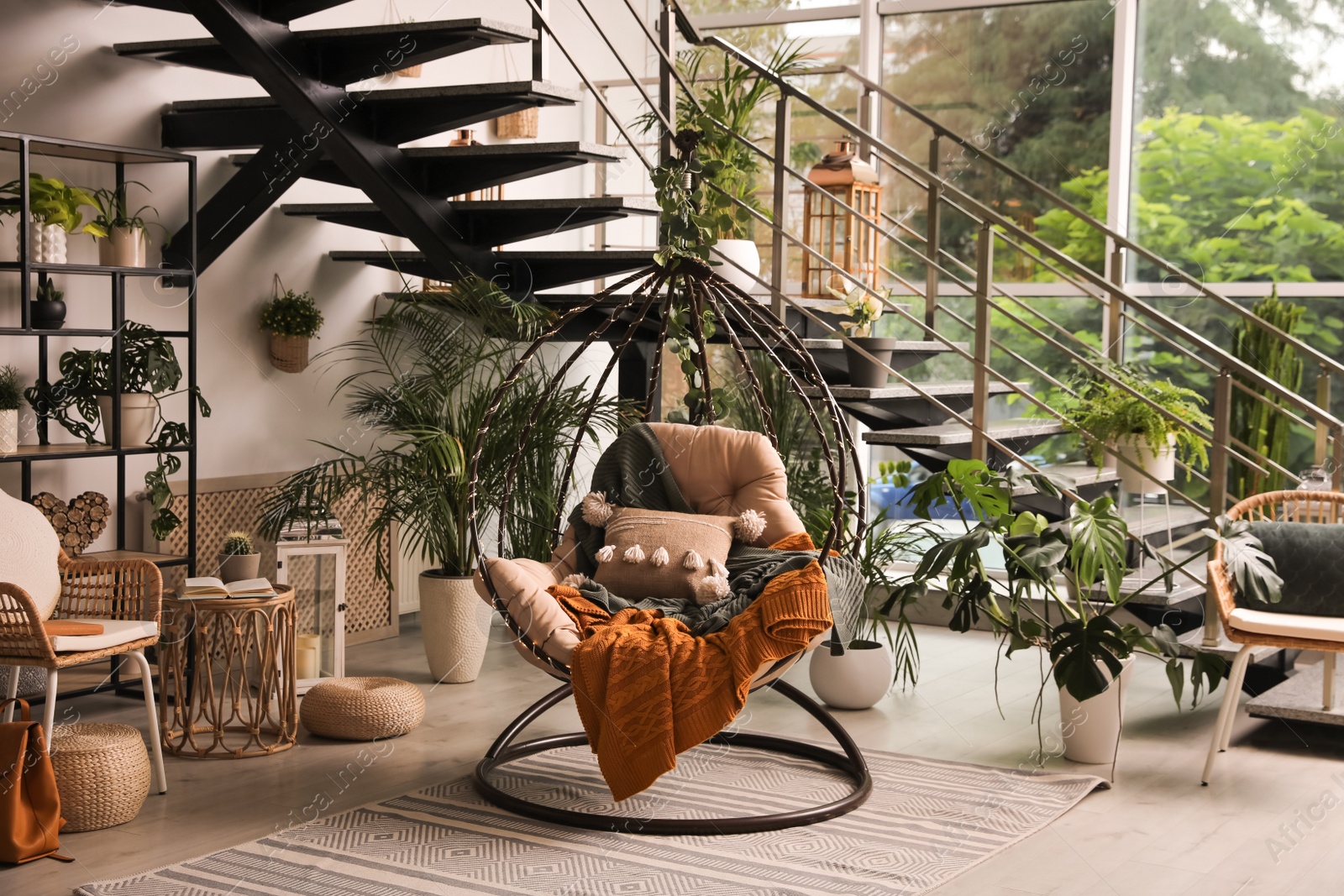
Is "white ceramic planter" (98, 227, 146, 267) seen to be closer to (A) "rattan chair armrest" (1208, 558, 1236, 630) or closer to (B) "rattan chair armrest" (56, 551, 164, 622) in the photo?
(B) "rattan chair armrest" (56, 551, 164, 622)

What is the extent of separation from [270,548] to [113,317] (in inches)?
45.5

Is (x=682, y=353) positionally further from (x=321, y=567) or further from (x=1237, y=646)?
(x=1237, y=646)

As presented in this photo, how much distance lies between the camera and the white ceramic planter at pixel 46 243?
408cm

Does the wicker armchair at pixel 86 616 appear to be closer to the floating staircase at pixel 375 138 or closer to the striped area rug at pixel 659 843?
the striped area rug at pixel 659 843

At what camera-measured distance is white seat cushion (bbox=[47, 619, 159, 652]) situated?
3.29m

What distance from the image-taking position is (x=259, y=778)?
366 cm

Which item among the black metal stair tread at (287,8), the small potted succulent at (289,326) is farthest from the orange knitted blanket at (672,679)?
the small potted succulent at (289,326)

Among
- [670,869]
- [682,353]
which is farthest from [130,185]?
[670,869]

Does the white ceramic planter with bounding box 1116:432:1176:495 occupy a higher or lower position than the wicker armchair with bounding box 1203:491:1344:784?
higher

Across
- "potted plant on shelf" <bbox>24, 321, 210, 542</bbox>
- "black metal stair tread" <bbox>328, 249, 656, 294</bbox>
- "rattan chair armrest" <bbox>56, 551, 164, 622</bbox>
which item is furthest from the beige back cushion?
"black metal stair tread" <bbox>328, 249, 656, 294</bbox>

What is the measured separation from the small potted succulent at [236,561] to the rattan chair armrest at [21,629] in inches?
46.1

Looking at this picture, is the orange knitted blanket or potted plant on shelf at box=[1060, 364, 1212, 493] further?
potted plant on shelf at box=[1060, 364, 1212, 493]

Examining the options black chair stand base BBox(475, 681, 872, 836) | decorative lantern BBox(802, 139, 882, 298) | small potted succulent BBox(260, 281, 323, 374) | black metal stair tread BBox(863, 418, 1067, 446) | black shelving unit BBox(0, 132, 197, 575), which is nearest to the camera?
black chair stand base BBox(475, 681, 872, 836)

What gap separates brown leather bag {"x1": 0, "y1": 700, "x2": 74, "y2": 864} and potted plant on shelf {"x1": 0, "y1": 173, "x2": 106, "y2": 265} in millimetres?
1608
